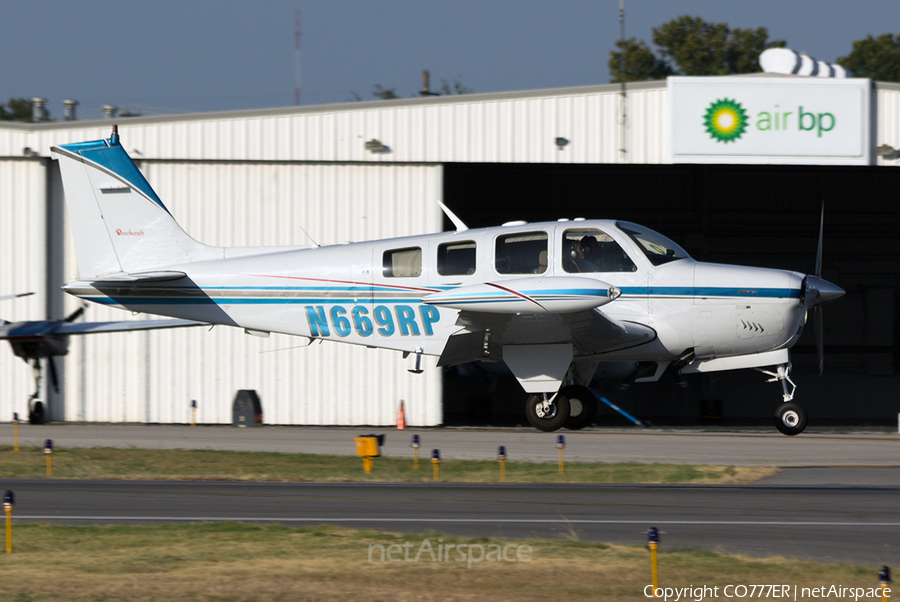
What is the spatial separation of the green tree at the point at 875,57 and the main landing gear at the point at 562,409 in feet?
212

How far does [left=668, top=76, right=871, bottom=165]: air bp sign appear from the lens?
1941 cm

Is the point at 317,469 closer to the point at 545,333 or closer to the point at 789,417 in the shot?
the point at 545,333

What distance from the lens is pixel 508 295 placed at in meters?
11.1

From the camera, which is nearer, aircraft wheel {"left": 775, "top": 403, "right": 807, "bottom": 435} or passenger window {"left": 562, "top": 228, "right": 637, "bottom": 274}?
passenger window {"left": 562, "top": 228, "right": 637, "bottom": 274}

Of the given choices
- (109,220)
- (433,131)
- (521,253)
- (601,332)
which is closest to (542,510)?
(601,332)

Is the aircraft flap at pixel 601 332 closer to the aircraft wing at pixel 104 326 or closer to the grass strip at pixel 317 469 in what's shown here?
the grass strip at pixel 317 469

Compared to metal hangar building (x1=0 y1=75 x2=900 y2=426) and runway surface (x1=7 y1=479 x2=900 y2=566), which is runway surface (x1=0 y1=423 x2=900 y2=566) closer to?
runway surface (x1=7 y1=479 x2=900 y2=566)

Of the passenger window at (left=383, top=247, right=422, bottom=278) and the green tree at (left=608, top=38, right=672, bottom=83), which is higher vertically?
the green tree at (left=608, top=38, right=672, bottom=83)

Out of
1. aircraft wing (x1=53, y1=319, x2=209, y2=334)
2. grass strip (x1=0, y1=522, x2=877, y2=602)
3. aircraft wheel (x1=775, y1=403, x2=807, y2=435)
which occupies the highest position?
aircraft wing (x1=53, y1=319, x2=209, y2=334)

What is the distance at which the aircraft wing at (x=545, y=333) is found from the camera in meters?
11.7

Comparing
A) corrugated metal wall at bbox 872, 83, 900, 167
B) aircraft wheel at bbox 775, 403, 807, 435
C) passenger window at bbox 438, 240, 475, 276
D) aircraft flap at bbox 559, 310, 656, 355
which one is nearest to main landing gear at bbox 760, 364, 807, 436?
aircraft wheel at bbox 775, 403, 807, 435

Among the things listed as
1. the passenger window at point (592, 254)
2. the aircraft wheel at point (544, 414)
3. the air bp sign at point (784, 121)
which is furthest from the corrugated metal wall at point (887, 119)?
the aircraft wheel at point (544, 414)

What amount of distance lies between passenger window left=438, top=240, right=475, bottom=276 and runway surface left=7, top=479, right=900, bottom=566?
295cm

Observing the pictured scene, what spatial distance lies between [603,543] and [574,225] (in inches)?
173
